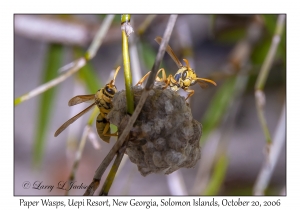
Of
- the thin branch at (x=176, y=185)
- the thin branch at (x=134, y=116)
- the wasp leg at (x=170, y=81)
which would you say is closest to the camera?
the thin branch at (x=134, y=116)

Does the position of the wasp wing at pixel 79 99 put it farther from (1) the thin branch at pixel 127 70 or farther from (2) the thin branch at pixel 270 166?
(2) the thin branch at pixel 270 166

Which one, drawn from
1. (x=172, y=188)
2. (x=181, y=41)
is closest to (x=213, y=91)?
(x=181, y=41)

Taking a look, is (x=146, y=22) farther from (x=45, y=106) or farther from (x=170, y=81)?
(x=45, y=106)

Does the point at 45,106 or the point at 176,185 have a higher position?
the point at 45,106

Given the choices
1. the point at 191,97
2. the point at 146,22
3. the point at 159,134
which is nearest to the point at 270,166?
the point at 191,97

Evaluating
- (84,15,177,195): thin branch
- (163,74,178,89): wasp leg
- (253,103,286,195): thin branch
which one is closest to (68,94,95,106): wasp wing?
(163,74,178,89): wasp leg

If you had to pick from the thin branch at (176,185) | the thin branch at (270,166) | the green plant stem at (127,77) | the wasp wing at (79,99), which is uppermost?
the green plant stem at (127,77)

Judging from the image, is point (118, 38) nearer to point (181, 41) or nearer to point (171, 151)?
point (181, 41)

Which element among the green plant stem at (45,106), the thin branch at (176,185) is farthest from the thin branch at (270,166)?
the green plant stem at (45,106)

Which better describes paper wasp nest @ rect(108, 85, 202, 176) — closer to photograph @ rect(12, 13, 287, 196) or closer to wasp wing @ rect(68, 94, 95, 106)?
wasp wing @ rect(68, 94, 95, 106)
